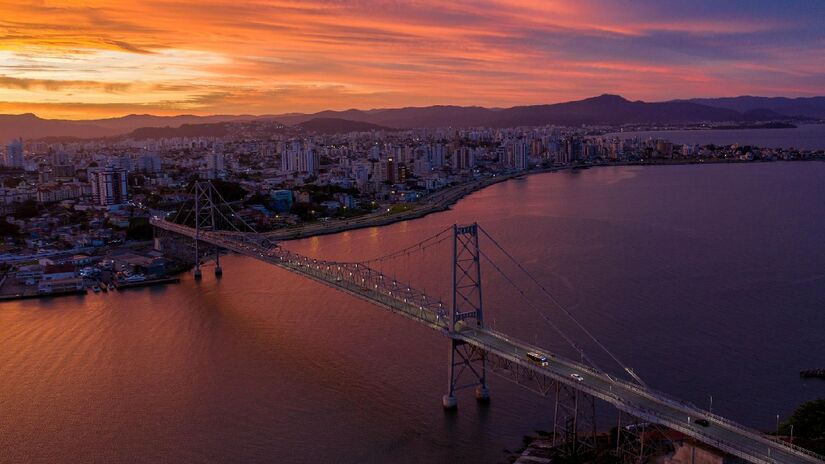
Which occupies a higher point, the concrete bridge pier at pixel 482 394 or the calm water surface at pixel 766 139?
the calm water surface at pixel 766 139

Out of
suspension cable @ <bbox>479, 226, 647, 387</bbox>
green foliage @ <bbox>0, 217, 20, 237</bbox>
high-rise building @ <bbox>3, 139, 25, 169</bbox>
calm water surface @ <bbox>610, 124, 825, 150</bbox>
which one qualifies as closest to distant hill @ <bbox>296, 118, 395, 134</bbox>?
calm water surface @ <bbox>610, 124, 825, 150</bbox>

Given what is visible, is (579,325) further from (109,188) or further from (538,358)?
(109,188)

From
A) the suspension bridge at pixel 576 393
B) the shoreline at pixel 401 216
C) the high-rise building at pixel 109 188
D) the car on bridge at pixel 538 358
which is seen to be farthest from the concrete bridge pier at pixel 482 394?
the high-rise building at pixel 109 188

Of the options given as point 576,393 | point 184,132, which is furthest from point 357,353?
point 184,132

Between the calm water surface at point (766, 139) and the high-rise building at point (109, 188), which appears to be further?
the calm water surface at point (766, 139)

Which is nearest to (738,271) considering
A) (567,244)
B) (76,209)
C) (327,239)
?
(567,244)

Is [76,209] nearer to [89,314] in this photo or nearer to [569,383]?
[89,314]

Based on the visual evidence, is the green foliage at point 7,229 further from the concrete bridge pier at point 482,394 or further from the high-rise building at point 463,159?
the high-rise building at point 463,159

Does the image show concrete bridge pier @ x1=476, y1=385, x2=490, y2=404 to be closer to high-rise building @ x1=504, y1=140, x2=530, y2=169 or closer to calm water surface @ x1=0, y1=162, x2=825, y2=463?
calm water surface @ x1=0, y1=162, x2=825, y2=463
